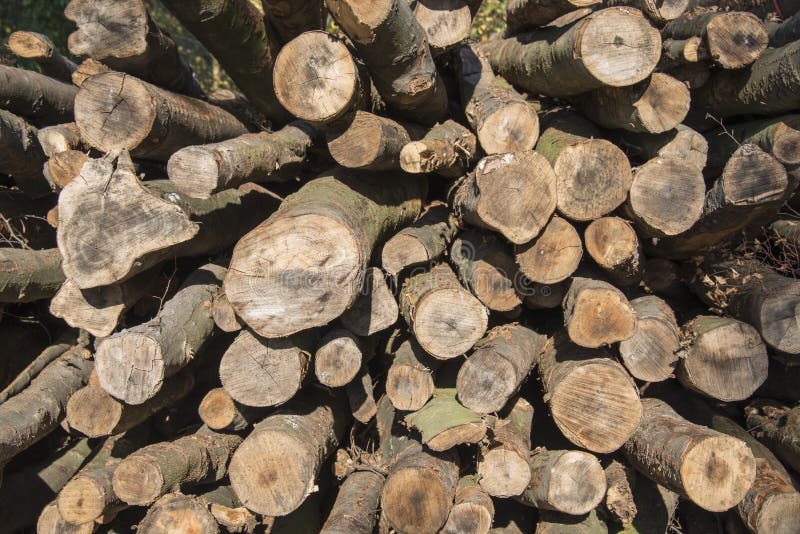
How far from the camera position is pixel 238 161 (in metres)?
2.76

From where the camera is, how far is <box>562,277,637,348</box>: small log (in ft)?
9.18

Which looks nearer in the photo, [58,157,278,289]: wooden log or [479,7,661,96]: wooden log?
[58,157,278,289]: wooden log

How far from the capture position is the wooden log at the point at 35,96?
3589mm

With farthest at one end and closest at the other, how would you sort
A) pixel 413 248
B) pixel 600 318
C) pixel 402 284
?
pixel 402 284 < pixel 413 248 < pixel 600 318

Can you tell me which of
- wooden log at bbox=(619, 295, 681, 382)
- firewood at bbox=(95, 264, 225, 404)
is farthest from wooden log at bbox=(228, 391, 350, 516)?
wooden log at bbox=(619, 295, 681, 382)

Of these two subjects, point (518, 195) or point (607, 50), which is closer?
point (518, 195)

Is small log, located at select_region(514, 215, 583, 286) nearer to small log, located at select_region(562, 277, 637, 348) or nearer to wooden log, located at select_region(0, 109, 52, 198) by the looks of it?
small log, located at select_region(562, 277, 637, 348)

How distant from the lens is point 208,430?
323cm

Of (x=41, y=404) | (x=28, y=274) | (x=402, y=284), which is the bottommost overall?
(x=41, y=404)

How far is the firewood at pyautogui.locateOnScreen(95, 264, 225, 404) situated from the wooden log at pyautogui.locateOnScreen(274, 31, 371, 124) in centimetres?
128

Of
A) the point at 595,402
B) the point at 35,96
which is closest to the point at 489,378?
the point at 595,402

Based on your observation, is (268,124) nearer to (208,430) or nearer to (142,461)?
(208,430)

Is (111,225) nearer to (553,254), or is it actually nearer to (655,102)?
(553,254)

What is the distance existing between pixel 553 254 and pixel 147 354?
2142mm
